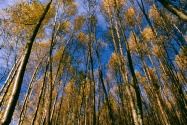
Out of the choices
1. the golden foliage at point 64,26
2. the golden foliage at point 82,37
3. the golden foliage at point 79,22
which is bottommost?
the golden foliage at point 64,26

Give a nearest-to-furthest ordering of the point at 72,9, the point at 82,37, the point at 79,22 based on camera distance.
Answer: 1. the point at 72,9
2. the point at 79,22
3. the point at 82,37

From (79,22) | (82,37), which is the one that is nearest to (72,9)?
(79,22)

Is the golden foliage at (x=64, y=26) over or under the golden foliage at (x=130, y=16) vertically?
under

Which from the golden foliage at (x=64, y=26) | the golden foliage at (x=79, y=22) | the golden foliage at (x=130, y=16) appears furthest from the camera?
the golden foliage at (x=79, y=22)

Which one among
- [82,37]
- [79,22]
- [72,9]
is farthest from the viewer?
[82,37]

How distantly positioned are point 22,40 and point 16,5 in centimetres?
205

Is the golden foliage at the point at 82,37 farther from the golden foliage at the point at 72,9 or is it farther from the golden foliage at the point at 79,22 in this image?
the golden foliage at the point at 72,9

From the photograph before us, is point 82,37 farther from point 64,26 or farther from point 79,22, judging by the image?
point 64,26

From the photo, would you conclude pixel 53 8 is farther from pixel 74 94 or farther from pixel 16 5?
pixel 74 94

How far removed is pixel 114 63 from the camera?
1642cm

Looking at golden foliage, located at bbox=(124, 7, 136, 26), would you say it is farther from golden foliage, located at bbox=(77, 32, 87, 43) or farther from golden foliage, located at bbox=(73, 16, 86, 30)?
golden foliage, located at bbox=(77, 32, 87, 43)

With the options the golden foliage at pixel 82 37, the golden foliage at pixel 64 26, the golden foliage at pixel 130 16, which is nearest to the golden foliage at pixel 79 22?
the golden foliage at pixel 82 37

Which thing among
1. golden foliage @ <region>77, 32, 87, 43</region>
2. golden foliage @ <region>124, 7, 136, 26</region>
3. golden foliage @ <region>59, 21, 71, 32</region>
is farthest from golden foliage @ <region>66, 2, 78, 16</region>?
golden foliage @ <region>124, 7, 136, 26</region>

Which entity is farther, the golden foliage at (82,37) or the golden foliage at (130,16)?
the golden foliage at (82,37)
